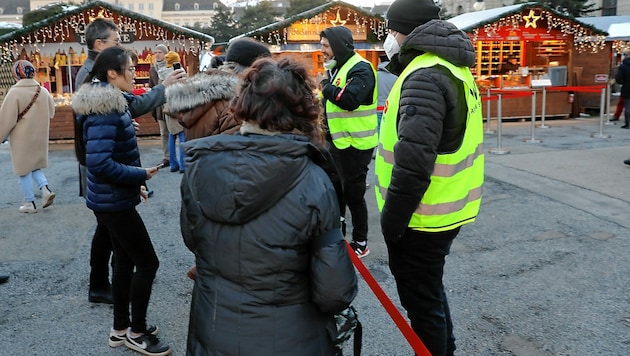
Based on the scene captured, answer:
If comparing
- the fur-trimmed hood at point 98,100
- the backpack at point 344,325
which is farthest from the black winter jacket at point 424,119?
the fur-trimmed hood at point 98,100

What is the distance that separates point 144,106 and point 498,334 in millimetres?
2835

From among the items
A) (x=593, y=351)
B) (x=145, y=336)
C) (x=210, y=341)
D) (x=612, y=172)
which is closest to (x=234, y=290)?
(x=210, y=341)

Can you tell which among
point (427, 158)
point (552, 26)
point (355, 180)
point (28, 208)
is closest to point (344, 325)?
point (427, 158)

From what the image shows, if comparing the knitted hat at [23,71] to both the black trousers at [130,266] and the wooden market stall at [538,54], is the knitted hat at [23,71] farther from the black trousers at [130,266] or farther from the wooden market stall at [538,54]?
the wooden market stall at [538,54]

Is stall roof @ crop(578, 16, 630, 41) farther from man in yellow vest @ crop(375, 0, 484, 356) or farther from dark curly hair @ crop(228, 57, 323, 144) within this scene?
dark curly hair @ crop(228, 57, 323, 144)

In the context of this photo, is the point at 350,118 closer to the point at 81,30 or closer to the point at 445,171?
the point at 445,171

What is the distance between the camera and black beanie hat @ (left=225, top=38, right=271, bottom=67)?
11.7ft

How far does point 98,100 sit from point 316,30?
1275cm

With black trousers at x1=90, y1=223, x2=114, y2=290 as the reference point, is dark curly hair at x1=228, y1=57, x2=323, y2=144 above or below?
above

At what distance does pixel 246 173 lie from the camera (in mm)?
1817

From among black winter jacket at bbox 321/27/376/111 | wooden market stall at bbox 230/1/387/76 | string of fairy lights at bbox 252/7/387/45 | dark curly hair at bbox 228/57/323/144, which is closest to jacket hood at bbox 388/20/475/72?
dark curly hair at bbox 228/57/323/144

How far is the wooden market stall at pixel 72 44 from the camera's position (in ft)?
43.7

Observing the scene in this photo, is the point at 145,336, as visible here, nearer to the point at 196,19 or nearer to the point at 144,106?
the point at 144,106

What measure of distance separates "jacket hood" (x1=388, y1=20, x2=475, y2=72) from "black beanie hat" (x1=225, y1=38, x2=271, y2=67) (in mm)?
1205
